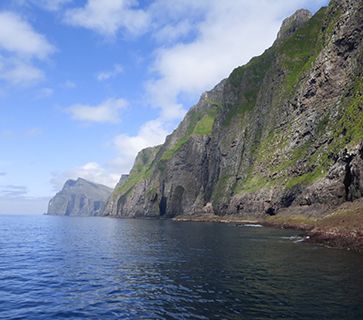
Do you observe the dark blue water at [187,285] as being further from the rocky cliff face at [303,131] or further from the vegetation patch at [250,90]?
the vegetation patch at [250,90]

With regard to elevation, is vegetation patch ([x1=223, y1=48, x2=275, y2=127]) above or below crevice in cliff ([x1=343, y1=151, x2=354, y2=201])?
above

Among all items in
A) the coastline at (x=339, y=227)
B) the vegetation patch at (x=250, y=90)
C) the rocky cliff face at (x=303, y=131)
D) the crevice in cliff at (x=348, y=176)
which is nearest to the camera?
the coastline at (x=339, y=227)

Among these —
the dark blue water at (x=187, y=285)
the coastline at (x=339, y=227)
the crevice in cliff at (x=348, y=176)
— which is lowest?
the dark blue water at (x=187, y=285)

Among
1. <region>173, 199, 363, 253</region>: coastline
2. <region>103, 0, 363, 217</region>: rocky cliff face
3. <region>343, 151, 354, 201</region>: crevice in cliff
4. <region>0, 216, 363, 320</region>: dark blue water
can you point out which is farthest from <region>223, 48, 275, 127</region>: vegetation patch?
<region>0, 216, 363, 320</region>: dark blue water

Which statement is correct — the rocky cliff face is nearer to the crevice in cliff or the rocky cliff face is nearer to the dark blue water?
the crevice in cliff

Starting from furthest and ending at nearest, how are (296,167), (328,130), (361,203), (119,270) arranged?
(296,167) < (328,130) < (361,203) < (119,270)

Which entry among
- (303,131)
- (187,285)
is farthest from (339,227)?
A: (303,131)

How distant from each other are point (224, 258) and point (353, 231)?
2293 cm

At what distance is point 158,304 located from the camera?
25812 millimetres

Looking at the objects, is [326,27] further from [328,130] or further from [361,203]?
[361,203]

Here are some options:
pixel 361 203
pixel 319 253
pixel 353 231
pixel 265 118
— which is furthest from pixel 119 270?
pixel 265 118

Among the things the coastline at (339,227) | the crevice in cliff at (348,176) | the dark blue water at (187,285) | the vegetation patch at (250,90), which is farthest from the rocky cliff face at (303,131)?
the dark blue water at (187,285)

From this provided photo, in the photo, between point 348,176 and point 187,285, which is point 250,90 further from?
point 187,285

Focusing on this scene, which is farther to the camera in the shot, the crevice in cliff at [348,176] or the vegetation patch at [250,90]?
the vegetation patch at [250,90]
